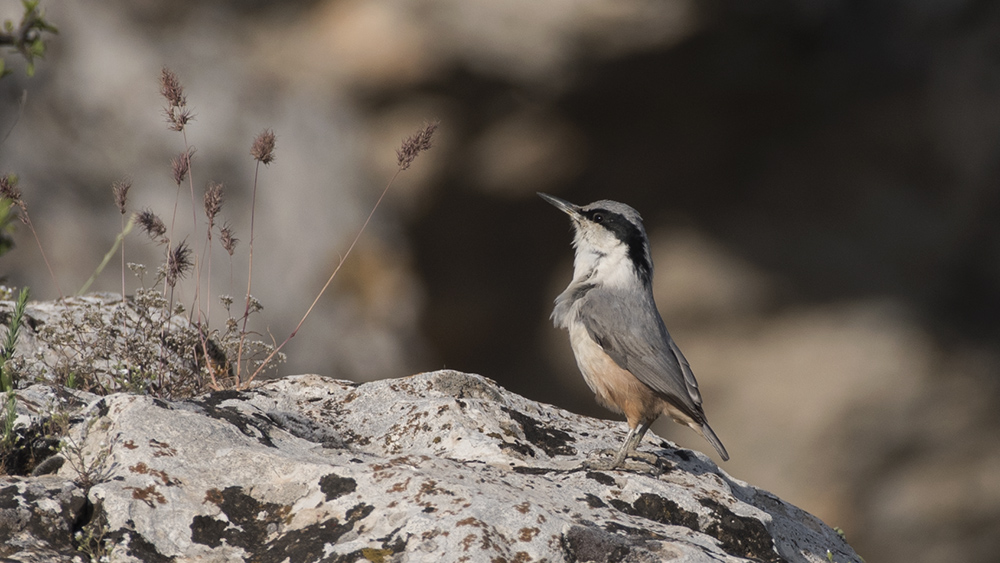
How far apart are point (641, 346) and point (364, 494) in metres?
2.45

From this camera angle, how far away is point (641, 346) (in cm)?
540

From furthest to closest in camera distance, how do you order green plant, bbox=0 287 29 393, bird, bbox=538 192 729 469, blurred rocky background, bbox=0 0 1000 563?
blurred rocky background, bbox=0 0 1000 563
bird, bbox=538 192 729 469
green plant, bbox=0 287 29 393

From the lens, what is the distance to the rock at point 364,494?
3.19 meters

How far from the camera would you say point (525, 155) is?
1177cm

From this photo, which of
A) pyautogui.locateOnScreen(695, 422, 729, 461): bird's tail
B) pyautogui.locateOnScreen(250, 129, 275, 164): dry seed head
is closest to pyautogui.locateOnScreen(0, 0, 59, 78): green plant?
pyautogui.locateOnScreen(250, 129, 275, 164): dry seed head

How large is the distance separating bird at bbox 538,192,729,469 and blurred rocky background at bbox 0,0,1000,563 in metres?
5.69

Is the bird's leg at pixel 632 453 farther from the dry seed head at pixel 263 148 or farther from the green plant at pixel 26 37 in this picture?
the green plant at pixel 26 37

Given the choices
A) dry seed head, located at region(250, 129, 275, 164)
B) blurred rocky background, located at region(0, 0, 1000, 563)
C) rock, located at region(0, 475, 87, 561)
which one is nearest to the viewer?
rock, located at region(0, 475, 87, 561)

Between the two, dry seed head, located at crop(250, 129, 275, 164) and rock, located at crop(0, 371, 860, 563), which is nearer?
rock, located at crop(0, 371, 860, 563)

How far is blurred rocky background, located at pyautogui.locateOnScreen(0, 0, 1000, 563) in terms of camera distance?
11.2 metres

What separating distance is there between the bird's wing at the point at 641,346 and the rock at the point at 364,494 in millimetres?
620

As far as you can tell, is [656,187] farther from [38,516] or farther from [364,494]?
[38,516]

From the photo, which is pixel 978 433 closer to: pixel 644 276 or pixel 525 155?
pixel 525 155

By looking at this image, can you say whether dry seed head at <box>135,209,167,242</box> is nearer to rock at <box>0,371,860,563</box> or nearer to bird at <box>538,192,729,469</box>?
rock at <box>0,371,860,563</box>
